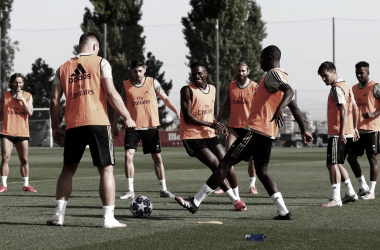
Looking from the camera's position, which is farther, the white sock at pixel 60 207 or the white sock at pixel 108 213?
the white sock at pixel 60 207

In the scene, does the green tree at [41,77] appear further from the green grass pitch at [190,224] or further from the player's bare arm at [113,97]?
the player's bare arm at [113,97]

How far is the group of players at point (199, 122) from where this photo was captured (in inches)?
287

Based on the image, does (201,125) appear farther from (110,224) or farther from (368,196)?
(368,196)

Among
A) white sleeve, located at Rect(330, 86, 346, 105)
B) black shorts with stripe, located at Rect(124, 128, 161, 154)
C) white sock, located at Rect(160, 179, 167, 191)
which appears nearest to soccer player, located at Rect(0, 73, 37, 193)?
black shorts with stripe, located at Rect(124, 128, 161, 154)

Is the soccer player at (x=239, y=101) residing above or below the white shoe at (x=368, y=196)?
above

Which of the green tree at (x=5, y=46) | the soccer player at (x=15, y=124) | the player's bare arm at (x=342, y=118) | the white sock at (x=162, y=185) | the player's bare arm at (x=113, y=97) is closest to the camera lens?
the player's bare arm at (x=113, y=97)

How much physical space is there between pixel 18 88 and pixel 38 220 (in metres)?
4.88

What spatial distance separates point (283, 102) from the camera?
7.51m

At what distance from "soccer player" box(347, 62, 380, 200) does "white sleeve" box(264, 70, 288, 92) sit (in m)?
3.73

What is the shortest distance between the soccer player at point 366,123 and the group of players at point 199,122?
0.02 m

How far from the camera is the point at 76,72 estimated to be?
729cm

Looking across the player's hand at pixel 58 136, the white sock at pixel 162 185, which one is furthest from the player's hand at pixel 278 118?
the white sock at pixel 162 185

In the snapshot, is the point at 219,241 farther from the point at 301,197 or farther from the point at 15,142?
the point at 15,142

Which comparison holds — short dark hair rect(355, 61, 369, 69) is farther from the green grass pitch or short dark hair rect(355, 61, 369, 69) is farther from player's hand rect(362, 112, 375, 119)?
the green grass pitch
